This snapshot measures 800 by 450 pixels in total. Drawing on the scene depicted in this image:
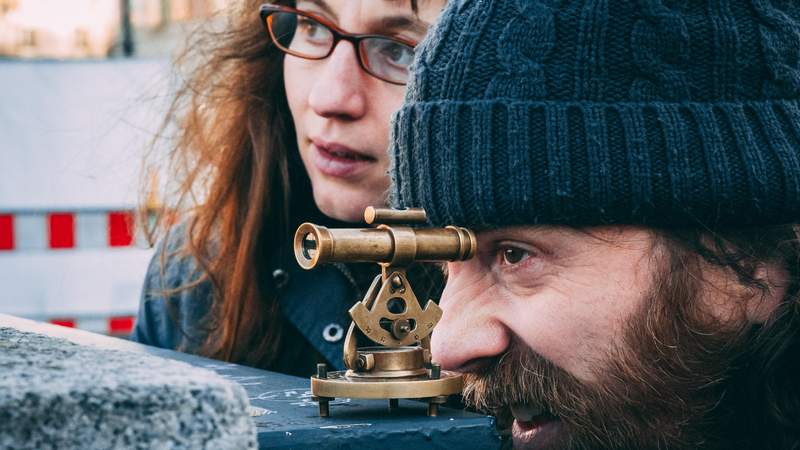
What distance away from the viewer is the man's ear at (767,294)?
2.17m

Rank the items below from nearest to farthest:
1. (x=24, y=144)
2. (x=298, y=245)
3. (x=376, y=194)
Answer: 1. (x=298, y=245)
2. (x=376, y=194)
3. (x=24, y=144)

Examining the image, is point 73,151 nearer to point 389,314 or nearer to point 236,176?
point 236,176

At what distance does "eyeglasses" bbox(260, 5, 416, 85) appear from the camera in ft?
9.78

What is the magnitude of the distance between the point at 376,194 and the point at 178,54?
1250mm

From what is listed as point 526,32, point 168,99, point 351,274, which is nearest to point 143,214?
point 168,99

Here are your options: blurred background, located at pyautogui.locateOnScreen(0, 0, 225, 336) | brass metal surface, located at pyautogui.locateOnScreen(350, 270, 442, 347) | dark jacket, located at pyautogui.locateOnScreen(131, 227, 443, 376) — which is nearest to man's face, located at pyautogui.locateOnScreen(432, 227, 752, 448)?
brass metal surface, located at pyautogui.locateOnScreen(350, 270, 442, 347)

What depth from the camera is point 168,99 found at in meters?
4.02

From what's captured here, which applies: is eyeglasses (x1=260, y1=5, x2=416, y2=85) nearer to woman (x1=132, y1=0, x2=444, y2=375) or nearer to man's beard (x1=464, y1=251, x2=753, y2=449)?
woman (x1=132, y1=0, x2=444, y2=375)

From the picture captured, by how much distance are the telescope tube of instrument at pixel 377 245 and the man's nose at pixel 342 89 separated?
1203mm

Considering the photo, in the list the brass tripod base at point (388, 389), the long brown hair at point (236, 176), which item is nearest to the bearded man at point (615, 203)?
the brass tripod base at point (388, 389)

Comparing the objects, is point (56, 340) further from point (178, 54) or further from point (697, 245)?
point (178, 54)

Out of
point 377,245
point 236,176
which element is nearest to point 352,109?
point 236,176

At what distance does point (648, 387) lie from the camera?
6.89 feet

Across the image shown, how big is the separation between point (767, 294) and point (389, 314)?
2.74ft
